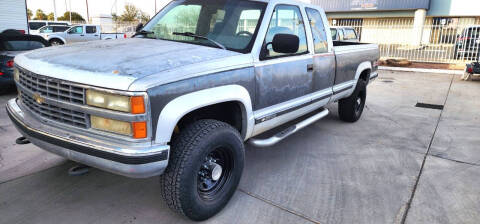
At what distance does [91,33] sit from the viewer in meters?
21.7

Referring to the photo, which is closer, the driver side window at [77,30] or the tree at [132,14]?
the driver side window at [77,30]

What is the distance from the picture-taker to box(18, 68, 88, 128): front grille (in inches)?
93.4

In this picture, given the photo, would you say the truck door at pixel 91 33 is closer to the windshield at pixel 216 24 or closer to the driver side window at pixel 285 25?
the windshield at pixel 216 24

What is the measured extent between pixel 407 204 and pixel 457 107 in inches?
201

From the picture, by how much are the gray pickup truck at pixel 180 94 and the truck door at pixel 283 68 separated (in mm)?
12

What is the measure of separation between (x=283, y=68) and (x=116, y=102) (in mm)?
1828

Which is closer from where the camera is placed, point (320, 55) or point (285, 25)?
point (285, 25)

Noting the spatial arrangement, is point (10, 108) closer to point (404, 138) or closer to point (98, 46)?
point (98, 46)

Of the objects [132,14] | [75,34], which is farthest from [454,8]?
[132,14]

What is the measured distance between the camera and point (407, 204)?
126 inches

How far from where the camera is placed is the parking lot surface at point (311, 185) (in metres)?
2.95

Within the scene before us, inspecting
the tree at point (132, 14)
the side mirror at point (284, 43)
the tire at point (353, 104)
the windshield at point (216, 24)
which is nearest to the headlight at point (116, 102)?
the windshield at point (216, 24)

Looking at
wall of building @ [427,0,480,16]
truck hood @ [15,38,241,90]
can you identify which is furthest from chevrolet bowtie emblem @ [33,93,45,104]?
wall of building @ [427,0,480,16]

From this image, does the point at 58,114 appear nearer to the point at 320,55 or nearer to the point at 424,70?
the point at 320,55
